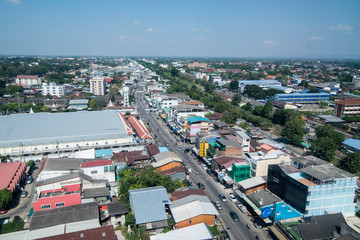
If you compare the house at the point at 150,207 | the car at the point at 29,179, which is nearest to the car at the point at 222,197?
the house at the point at 150,207

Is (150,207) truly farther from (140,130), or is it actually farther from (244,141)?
(140,130)

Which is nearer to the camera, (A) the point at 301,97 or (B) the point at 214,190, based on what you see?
(B) the point at 214,190

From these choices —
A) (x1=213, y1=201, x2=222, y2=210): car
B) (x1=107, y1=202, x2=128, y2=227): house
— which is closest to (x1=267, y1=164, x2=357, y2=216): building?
(x1=213, y1=201, x2=222, y2=210): car

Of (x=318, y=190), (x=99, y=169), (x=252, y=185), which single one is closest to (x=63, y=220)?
(x=99, y=169)

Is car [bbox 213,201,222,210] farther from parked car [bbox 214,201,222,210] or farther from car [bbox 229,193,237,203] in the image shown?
car [bbox 229,193,237,203]

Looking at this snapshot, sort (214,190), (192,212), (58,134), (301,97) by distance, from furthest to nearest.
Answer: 1. (301,97)
2. (58,134)
3. (214,190)
4. (192,212)

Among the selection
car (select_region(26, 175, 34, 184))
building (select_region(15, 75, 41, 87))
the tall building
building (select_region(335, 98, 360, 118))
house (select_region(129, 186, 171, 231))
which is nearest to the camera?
house (select_region(129, 186, 171, 231))

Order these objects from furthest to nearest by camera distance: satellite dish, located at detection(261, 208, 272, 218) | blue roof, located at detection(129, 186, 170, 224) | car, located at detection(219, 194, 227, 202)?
car, located at detection(219, 194, 227, 202) < satellite dish, located at detection(261, 208, 272, 218) < blue roof, located at detection(129, 186, 170, 224)
